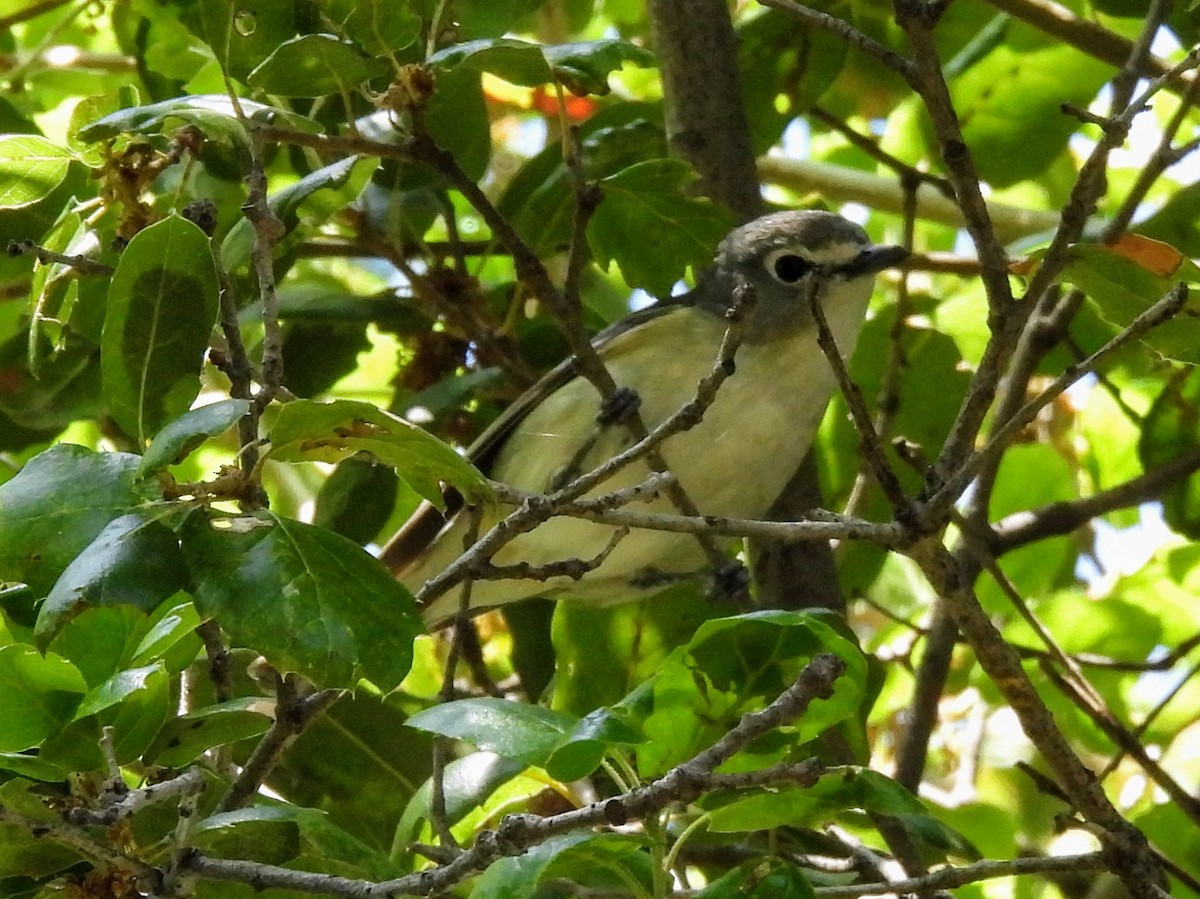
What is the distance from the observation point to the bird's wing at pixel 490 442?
299 cm

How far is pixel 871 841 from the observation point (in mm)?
2732

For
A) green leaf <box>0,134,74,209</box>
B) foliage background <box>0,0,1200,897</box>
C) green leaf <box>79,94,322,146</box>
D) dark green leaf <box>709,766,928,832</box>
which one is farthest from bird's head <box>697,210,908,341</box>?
dark green leaf <box>709,766,928,832</box>

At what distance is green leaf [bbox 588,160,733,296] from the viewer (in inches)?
92.5

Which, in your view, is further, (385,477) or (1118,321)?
(385,477)

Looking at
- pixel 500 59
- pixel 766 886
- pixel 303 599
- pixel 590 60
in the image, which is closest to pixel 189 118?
pixel 500 59

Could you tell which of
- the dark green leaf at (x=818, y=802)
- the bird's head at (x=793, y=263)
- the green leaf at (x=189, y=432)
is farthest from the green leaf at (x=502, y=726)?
the bird's head at (x=793, y=263)

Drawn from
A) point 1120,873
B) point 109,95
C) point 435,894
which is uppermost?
point 109,95

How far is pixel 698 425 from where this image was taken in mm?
2953

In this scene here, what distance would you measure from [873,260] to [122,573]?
1.98 meters

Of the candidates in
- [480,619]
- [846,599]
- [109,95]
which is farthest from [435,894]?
[480,619]

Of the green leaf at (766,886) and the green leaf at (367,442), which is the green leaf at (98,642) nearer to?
the green leaf at (367,442)

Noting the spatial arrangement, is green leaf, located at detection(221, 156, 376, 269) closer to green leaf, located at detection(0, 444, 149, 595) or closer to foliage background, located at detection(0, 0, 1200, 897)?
Result: foliage background, located at detection(0, 0, 1200, 897)

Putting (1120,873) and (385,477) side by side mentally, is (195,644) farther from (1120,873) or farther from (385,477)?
(385,477)

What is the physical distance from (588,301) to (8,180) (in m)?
1.41
